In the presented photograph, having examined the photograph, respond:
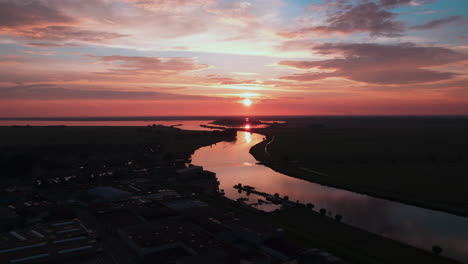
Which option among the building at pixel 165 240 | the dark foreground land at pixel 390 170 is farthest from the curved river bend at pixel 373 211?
the building at pixel 165 240

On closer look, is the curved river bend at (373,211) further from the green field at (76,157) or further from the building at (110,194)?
the green field at (76,157)

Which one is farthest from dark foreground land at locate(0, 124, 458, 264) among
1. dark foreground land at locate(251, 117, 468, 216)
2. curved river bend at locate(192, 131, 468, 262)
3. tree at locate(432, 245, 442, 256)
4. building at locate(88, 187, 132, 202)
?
dark foreground land at locate(251, 117, 468, 216)

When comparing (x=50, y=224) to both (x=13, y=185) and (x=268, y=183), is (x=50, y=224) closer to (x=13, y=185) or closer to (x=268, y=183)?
(x=13, y=185)

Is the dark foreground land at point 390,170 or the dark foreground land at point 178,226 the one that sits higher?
the dark foreground land at point 390,170

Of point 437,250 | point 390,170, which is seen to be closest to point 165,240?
point 437,250

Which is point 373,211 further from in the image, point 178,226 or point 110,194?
point 110,194

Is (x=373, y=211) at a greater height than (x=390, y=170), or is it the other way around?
(x=390, y=170)

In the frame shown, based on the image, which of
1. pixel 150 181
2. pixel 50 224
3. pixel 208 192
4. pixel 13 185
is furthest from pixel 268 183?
pixel 13 185

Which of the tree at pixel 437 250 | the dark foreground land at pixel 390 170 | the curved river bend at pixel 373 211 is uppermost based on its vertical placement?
the dark foreground land at pixel 390 170
